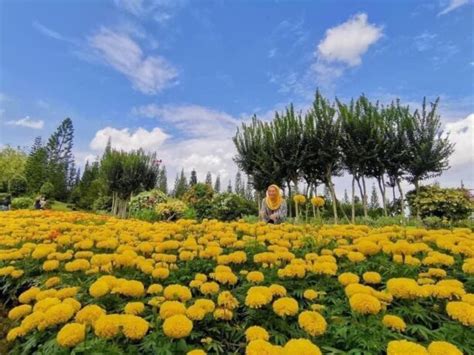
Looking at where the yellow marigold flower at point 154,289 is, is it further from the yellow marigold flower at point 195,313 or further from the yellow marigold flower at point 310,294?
the yellow marigold flower at point 310,294

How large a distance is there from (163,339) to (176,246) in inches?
60.1

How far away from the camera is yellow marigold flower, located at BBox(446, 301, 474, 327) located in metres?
2.09

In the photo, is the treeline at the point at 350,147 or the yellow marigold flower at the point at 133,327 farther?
the treeline at the point at 350,147

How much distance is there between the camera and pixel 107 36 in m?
10.2

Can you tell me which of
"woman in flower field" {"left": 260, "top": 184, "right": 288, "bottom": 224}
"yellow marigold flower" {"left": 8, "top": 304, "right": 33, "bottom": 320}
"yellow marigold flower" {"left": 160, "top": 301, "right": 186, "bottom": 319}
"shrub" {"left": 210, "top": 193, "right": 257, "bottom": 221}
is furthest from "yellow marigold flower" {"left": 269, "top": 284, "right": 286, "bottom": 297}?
"shrub" {"left": 210, "top": 193, "right": 257, "bottom": 221}

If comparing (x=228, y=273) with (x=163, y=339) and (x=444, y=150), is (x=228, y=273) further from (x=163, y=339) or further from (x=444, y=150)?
(x=444, y=150)

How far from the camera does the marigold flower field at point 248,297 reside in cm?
205

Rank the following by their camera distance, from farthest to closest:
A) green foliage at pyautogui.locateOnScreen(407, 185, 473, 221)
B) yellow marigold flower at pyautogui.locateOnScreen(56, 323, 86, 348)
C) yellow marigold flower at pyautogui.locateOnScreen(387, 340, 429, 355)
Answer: green foliage at pyautogui.locateOnScreen(407, 185, 473, 221)
yellow marigold flower at pyautogui.locateOnScreen(56, 323, 86, 348)
yellow marigold flower at pyautogui.locateOnScreen(387, 340, 429, 355)

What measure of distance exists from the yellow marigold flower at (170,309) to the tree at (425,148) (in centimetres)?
1857

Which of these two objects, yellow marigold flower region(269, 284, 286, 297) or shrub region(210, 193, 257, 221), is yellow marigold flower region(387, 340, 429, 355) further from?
shrub region(210, 193, 257, 221)

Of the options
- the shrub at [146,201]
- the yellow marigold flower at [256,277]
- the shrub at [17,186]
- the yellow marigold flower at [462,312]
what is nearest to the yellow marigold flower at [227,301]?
the yellow marigold flower at [256,277]

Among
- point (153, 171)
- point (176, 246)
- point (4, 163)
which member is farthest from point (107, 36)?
point (4, 163)

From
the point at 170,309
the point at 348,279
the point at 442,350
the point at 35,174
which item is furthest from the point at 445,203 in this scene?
the point at 35,174

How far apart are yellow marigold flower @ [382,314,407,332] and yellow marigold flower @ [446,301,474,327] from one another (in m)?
0.29
